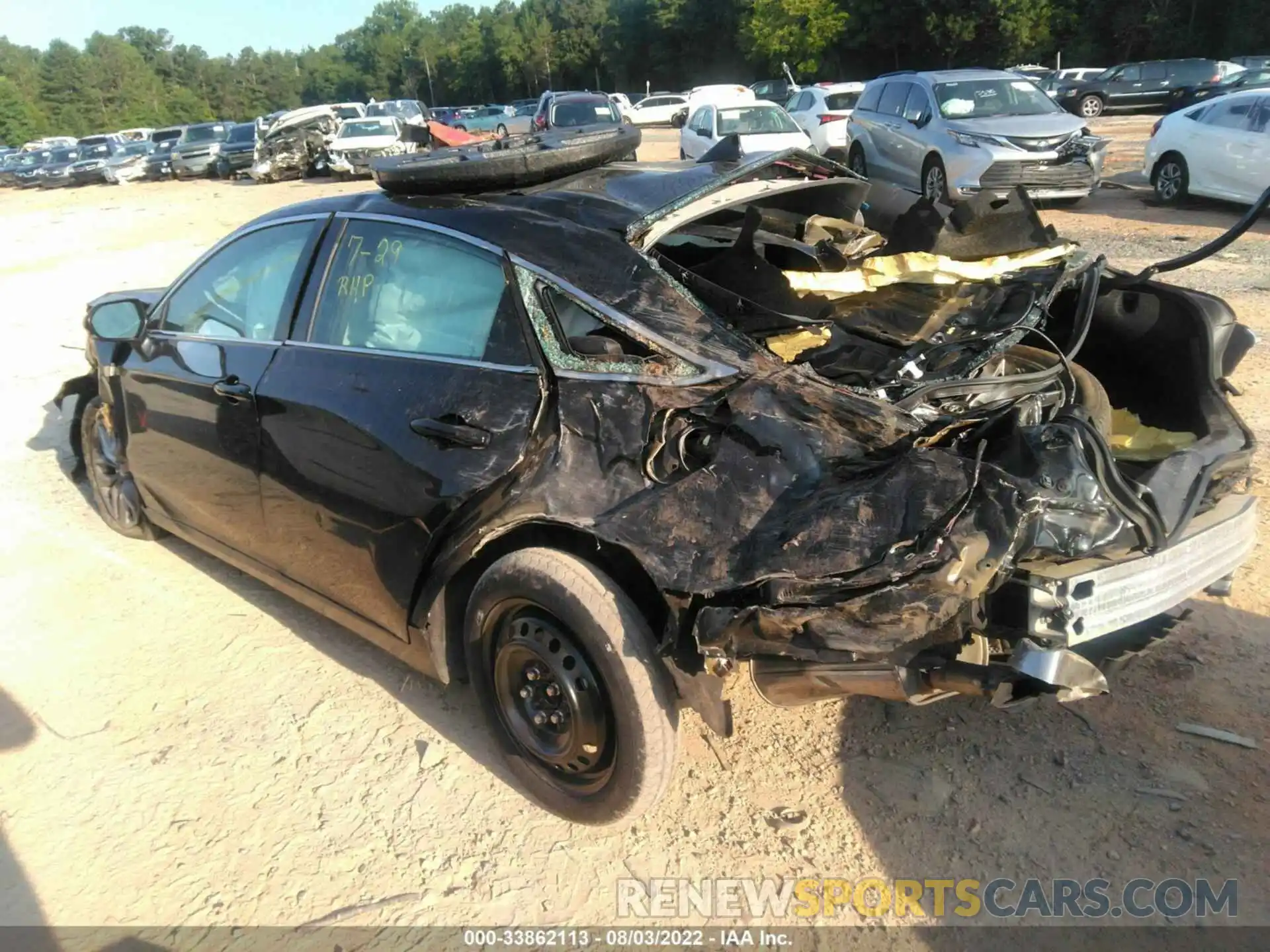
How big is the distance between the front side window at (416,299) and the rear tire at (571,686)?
0.70 m

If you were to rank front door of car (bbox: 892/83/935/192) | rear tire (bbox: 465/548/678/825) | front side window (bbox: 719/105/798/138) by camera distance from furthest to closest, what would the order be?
1. front side window (bbox: 719/105/798/138)
2. front door of car (bbox: 892/83/935/192)
3. rear tire (bbox: 465/548/678/825)

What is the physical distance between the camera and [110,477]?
513 cm

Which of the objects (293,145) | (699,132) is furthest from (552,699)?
(293,145)

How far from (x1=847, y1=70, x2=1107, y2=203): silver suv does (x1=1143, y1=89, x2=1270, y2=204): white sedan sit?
3.09ft

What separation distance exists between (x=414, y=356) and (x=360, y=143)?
2551 centimetres

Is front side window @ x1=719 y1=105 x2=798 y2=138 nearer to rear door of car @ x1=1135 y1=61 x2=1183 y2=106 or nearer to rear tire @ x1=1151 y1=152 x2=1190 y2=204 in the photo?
rear tire @ x1=1151 y1=152 x2=1190 y2=204

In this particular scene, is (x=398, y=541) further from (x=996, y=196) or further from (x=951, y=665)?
(x=996, y=196)

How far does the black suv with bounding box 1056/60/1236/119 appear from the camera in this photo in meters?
27.6

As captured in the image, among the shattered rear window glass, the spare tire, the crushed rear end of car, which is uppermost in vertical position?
the spare tire

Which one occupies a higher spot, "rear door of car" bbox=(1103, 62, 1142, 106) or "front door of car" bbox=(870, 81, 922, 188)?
"front door of car" bbox=(870, 81, 922, 188)

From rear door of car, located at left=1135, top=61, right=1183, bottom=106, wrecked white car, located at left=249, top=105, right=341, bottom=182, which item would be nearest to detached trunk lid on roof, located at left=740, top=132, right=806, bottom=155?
wrecked white car, located at left=249, top=105, right=341, bottom=182

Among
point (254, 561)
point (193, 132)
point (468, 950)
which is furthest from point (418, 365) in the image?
point (193, 132)

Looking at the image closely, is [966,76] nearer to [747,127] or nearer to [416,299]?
[747,127]

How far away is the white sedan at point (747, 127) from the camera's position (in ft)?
54.2
